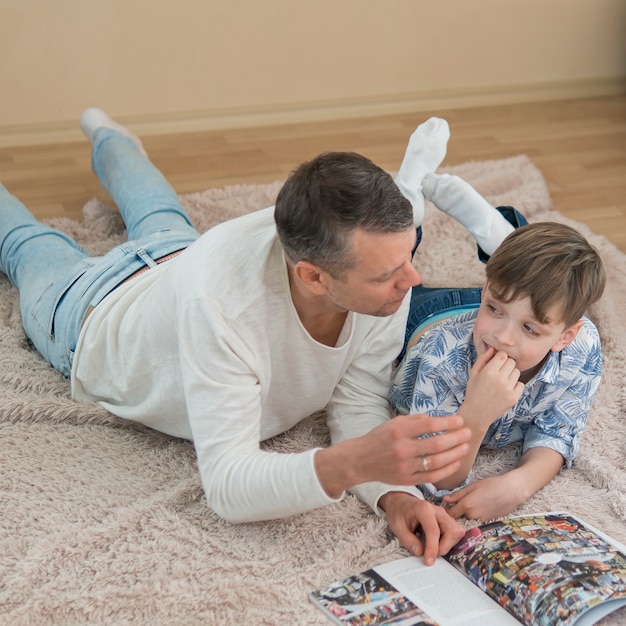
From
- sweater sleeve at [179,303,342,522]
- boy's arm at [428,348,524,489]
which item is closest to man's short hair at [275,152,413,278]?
sweater sleeve at [179,303,342,522]

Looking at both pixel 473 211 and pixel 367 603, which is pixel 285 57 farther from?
pixel 367 603

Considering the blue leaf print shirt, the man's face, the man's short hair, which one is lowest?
the blue leaf print shirt

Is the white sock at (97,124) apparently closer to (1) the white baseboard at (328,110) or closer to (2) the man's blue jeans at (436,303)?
(1) the white baseboard at (328,110)

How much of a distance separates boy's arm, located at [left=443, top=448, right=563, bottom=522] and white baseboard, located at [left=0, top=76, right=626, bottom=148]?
6.16 feet

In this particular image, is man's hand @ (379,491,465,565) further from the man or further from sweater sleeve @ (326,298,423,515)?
sweater sleeve @ (326,298,423,515)

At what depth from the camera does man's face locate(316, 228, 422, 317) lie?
1289 mm

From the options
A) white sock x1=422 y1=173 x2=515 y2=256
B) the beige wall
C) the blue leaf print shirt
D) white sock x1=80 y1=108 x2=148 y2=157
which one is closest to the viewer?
the blue leaf print shirt

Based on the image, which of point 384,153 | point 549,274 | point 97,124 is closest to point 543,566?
point 549,274

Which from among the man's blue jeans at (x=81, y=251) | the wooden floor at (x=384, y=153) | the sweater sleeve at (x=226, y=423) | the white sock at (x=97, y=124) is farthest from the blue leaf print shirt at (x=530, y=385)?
the white sock at (x=97, y=124)

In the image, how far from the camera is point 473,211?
1.93 meters

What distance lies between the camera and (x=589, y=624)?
128 centimetres

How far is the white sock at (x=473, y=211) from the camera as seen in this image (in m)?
1.91

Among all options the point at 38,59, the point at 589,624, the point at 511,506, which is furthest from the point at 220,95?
the point at 589,624

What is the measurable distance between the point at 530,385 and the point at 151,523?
0.66 meters
